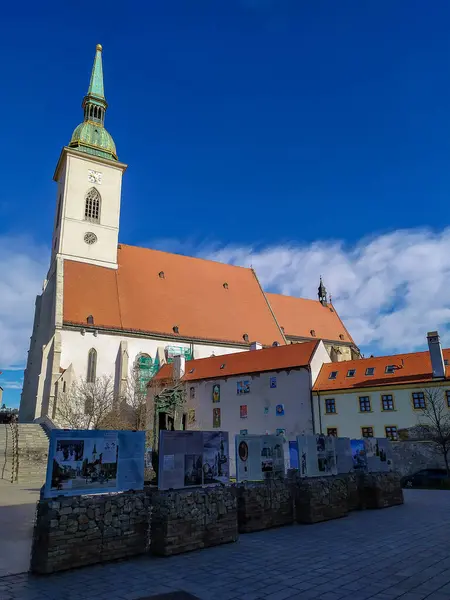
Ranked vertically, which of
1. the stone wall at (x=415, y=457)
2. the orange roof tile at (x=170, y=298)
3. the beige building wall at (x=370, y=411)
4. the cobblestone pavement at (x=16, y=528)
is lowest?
the cobblestone pavement at (x=16, y=528)

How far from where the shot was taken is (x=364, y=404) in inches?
1091

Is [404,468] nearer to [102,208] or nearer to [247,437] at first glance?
[247,437]

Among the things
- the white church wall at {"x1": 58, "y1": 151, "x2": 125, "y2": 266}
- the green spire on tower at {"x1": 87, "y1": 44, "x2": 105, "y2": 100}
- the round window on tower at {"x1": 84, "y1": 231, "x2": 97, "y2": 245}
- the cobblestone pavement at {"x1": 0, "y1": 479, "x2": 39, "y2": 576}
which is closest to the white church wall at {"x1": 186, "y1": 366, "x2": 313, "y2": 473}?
the cobblestone pavement at {"x1": 0, "y1": 479, "x2": 39, "y2": 576}

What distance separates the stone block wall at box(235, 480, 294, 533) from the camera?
10062 millimetres

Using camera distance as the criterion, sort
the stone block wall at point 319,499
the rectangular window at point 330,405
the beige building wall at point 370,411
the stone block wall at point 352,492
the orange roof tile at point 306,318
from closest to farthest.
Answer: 1. the stone block wall at point 319,499
2. the stone block wall at point 352,492
3. the beige building wall at point 370,411
4. the rectangular window at point 330,405
5. the orange roof tile at point 306,318

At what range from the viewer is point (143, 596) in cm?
573

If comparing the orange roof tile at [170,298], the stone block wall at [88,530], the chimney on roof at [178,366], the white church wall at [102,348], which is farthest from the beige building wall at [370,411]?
the stone block wall at [88,530]

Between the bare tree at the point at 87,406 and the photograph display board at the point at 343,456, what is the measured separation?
17.7 metres

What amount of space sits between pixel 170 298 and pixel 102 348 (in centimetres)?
905

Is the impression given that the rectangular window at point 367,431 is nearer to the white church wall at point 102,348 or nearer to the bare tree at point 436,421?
the bare tree at point 436,421

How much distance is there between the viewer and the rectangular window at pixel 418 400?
84.5ft

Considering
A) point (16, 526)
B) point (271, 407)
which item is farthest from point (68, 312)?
point (16, 526)

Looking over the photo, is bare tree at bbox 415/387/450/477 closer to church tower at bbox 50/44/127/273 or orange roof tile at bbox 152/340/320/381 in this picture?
orange roof tile at bbox 152/340/320/381

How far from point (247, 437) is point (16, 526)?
5.53 metres
